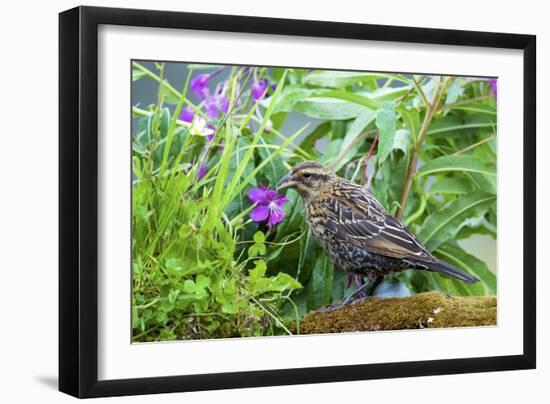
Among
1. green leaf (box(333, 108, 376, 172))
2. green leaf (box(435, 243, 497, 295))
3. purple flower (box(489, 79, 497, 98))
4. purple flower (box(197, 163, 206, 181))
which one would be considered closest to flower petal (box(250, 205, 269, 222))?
purple flower (box(197, 163, 206, 181))

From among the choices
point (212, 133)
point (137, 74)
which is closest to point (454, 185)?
point (212, 133)

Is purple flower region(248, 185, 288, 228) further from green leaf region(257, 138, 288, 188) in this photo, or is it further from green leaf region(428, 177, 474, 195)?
green leaf region(428, 177, 474, 195)

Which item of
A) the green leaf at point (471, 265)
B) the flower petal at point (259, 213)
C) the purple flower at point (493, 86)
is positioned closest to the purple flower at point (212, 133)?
the flower petal at point (259, 213)

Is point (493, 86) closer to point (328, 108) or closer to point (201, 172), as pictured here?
point (328, 108)

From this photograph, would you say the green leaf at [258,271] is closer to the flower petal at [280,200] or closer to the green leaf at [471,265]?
the flower petal at [280,200]

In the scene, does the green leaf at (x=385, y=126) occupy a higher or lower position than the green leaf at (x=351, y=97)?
lower

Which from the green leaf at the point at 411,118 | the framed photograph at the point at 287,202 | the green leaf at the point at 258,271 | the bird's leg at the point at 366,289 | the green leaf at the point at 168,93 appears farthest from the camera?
the green leaf at the point at 411,118

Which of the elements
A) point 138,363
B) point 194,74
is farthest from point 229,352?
point 194,74
